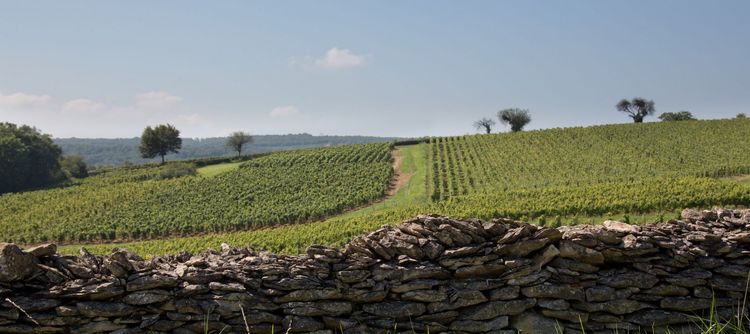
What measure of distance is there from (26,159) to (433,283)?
9044 centimetres

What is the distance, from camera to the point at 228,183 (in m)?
59.6

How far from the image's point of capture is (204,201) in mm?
52188

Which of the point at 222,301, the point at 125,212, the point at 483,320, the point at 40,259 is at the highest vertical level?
the point at 40,259

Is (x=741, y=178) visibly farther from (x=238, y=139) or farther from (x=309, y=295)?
(x=238, y=139)

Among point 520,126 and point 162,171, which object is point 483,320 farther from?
point 520,126

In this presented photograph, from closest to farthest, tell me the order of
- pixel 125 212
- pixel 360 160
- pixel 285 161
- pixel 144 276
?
pixel 144 276 → pixel 125 212 → pixel 360 160 → pixel 285 161

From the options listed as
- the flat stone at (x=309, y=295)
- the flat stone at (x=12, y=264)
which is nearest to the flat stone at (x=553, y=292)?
the flat stone at (x=309, y=295)

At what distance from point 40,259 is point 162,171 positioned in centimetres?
7016

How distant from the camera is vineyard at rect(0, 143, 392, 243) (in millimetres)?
43344

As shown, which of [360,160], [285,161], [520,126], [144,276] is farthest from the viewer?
[520,126]

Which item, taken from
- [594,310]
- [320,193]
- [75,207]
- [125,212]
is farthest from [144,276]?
[75,207]

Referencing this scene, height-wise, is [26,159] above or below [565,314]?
above

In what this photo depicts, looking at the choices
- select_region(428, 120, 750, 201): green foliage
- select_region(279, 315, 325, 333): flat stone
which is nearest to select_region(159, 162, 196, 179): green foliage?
select_region(428, 120, 750, 201): green foliage

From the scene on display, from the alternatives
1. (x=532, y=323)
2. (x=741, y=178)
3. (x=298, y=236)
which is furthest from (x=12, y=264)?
(x=741, y=178)
